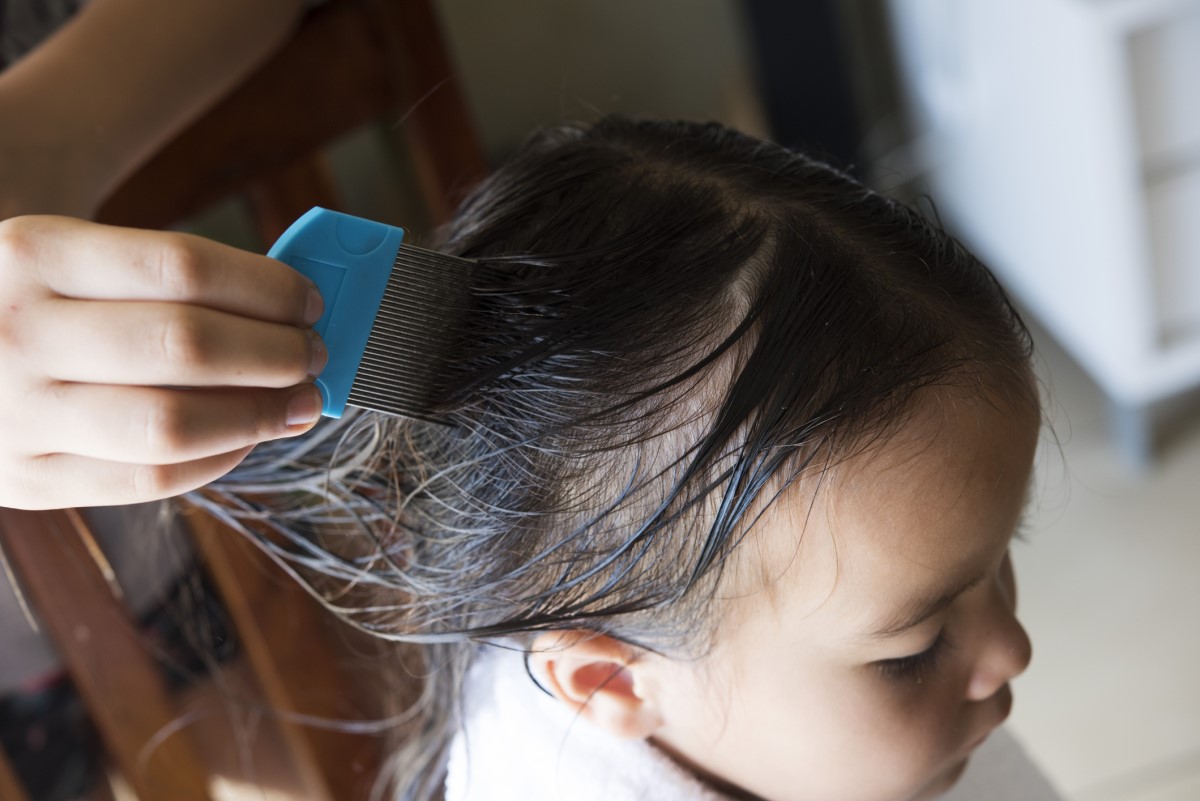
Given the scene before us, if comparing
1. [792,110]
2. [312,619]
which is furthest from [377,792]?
[792,110]

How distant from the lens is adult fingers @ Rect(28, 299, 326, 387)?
0.35 metres

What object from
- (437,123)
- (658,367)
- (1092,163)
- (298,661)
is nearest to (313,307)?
(658,367)

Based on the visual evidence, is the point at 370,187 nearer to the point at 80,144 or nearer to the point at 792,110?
the point at 792,110

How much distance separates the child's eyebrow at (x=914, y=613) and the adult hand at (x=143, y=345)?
0.27 meters

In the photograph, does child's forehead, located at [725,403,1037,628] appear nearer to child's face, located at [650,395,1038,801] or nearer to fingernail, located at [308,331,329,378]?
child's face, located at [650,395,1038,801]

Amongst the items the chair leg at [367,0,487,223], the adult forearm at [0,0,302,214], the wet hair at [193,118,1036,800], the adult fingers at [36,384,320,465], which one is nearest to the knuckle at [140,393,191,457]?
the adult fingers at [36,384,320,465]

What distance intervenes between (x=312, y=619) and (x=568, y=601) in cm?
23

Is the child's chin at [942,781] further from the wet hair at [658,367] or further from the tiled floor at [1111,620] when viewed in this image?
the tiled floor at [1111,620]

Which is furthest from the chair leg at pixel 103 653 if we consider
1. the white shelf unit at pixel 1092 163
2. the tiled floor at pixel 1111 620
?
the white shelf unit at pixel 1092 163

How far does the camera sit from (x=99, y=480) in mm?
392

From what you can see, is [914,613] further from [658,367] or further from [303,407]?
[303,407]

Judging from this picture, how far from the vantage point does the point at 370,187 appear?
1428mm

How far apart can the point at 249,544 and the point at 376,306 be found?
303 mm

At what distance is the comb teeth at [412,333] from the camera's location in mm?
440
